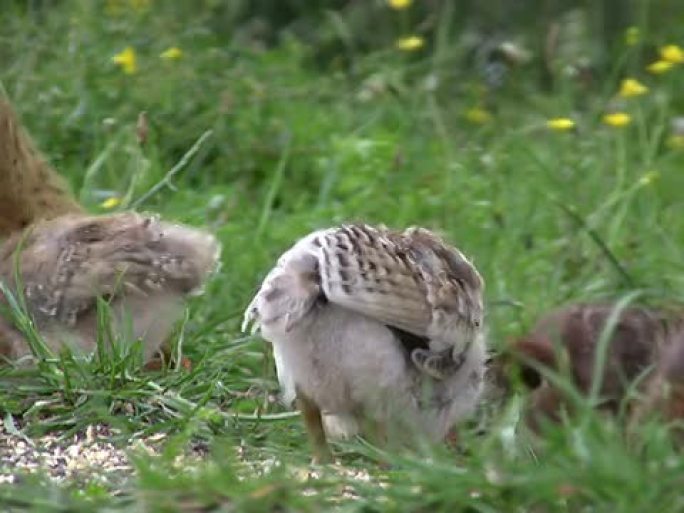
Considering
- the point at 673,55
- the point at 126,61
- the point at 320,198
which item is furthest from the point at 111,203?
the point at 673,55

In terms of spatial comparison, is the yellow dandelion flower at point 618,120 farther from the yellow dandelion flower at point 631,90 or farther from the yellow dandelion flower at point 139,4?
the yellow dandelion flower at point 139,4

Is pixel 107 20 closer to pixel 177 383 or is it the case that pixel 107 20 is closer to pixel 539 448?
pixel 177 383

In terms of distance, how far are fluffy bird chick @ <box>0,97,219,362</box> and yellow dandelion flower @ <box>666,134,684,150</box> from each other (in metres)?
2.90

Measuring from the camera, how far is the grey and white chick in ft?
21.0

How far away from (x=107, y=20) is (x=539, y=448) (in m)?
4.85

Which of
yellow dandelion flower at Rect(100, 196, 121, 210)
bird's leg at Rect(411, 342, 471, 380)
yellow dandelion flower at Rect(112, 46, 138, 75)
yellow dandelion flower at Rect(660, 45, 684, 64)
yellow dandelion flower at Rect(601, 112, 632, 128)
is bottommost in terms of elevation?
yellow dandelion flower at Rect(601, 112, 632, 128)

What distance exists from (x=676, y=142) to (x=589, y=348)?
302 cm

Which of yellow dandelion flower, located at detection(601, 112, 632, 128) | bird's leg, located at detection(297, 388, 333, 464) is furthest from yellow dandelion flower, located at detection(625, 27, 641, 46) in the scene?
bird's leg, located at detection(297, 388, 333, 464)

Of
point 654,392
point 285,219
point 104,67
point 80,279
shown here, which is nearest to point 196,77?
point 104,67

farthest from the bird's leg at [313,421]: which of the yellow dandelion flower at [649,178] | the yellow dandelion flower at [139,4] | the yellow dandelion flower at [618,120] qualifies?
the yellow dandelion flower at [139,4]

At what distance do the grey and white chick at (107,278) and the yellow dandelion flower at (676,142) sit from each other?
298 cm

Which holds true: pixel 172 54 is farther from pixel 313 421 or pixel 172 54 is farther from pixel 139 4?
pixel 313 421

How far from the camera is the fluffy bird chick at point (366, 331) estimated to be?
567 centimetres

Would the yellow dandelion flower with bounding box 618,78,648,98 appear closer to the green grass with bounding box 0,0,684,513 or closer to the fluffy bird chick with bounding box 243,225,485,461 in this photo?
the green grass with bounding box 0,0,684,513
